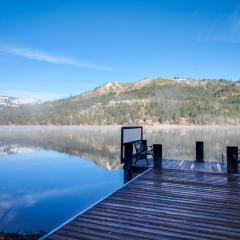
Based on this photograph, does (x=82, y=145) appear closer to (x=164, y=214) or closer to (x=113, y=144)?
(x=113, y=144)

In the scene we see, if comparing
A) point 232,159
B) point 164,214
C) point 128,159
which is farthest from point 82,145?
point 164,214

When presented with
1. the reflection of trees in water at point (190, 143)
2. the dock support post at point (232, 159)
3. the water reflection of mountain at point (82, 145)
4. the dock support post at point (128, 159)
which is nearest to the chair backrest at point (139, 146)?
the dock support post at point (128, 159)

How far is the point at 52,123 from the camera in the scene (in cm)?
14800

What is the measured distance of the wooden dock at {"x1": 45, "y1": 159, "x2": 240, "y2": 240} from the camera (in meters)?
4.68

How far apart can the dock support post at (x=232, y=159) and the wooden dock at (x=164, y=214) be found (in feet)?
3.81

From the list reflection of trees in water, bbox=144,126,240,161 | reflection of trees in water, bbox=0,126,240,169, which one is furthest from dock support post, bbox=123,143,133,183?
reflection of trees in water, bbox=144,126,240,161

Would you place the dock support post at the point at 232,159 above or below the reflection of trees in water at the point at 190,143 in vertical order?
above

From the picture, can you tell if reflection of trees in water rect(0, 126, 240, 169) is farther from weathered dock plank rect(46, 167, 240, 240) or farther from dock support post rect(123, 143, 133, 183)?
weathered dock plank rect(46, 167, 240, 240)

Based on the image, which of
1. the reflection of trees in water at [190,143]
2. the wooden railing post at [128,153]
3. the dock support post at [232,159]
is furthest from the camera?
the reflection of trees in water at [190,143]

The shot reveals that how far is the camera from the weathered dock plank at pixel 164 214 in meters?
4.68

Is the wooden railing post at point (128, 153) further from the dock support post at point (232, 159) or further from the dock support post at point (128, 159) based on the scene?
the dock support post at point (232, 159)

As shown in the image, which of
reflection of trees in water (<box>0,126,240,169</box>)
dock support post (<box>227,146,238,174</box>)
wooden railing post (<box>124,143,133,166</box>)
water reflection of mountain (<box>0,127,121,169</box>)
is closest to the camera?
dock support post (<box>227,146,238,174</box>)

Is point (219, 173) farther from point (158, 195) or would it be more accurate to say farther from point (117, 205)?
point (117, 205)

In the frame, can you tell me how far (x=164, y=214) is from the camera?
18.4ft
